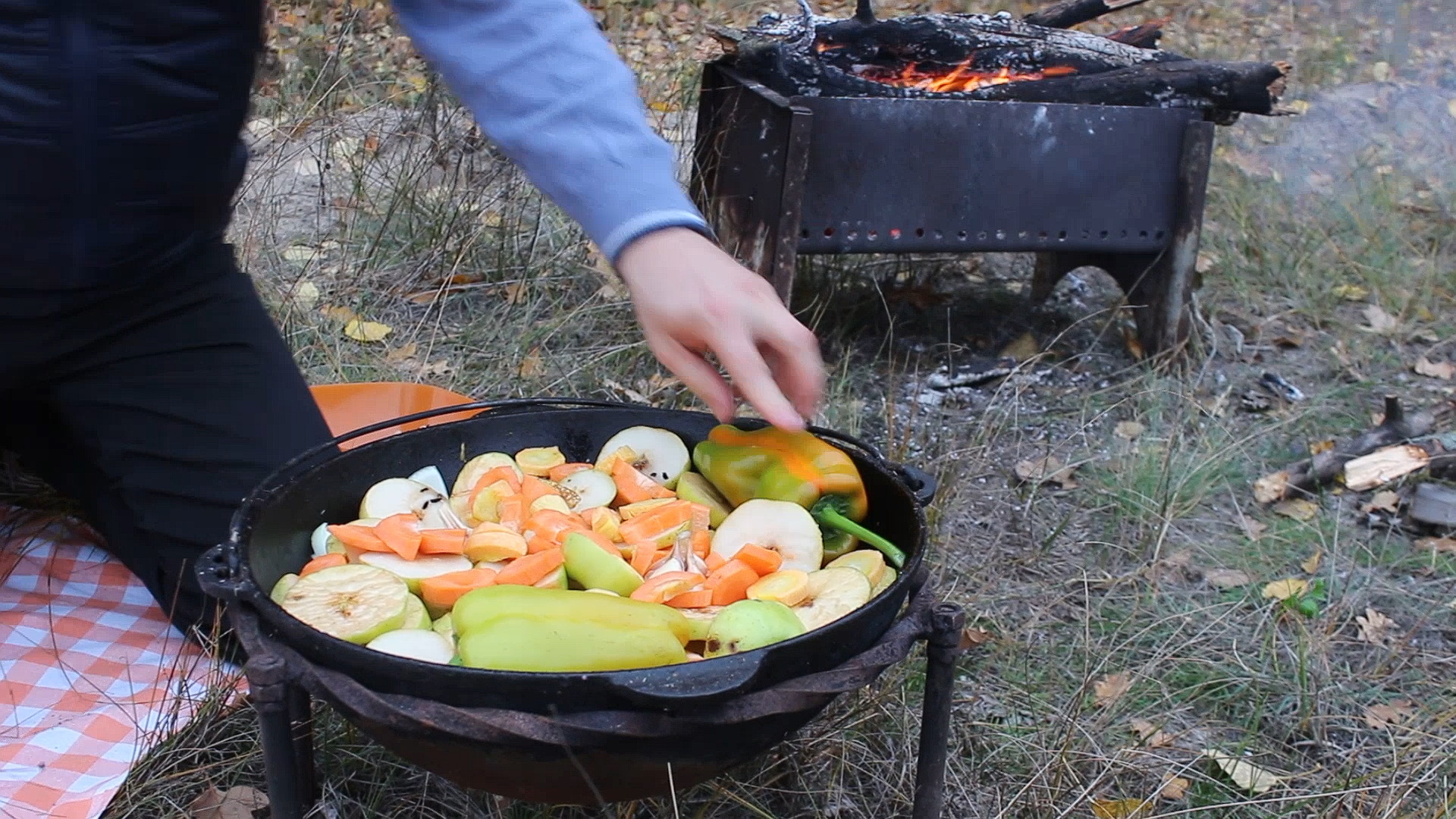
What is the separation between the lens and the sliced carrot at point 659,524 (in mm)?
1654

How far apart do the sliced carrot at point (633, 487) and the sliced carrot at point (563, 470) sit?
5cm

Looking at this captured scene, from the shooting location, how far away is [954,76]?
385 cm

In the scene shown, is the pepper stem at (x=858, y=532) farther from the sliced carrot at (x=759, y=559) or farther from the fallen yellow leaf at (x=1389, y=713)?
the fallen yellow leaf at (x=1389, y=713)

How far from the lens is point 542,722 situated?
4.08 ft

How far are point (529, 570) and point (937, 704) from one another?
568 mm

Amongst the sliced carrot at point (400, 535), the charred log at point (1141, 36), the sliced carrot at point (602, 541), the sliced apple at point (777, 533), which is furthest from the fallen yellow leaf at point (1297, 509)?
the sliced carrot at point (400, 535)

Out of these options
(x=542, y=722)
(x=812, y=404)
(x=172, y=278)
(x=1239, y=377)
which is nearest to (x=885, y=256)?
(x=1239, y=377)

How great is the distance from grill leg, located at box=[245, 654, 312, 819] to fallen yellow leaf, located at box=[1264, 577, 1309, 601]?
2.12m

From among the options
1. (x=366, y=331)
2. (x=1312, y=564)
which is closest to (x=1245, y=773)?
(x=1312, y=564)

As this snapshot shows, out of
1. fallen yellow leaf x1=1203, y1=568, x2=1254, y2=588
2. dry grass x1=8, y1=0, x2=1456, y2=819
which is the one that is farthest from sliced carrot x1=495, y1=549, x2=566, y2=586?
fallen yellow leaf x1=1203, y1=568, x2=1254, y2=588

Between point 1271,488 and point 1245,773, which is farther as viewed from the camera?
point 1271,488

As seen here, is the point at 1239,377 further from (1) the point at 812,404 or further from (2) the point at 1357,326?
(1) the point at 812,404

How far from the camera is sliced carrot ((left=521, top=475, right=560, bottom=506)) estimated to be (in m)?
1.73

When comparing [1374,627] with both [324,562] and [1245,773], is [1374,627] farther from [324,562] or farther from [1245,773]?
[324,562]
